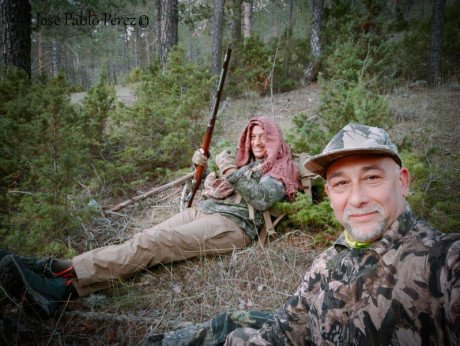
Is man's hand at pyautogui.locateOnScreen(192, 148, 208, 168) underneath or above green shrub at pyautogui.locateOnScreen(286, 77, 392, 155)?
underneath

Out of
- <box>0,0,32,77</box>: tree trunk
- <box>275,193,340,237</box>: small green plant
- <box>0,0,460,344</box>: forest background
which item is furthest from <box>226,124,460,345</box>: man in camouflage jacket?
<box>0,0,32,77</box>: tree trunk

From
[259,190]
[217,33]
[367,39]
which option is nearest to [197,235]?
[259,190]

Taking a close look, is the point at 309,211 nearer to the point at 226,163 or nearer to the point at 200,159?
the point at 226,163

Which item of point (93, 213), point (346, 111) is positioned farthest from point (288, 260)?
point (93, 213)

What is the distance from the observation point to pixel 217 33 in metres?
9.30

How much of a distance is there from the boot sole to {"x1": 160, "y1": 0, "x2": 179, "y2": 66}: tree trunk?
22.7 feet

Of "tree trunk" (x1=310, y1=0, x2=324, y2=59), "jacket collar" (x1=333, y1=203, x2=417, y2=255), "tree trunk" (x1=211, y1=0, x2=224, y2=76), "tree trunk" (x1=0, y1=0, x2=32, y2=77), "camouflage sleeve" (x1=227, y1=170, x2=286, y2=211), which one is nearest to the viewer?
"jacket collar" (x1=333, y1=203, x2=417, y2=255)

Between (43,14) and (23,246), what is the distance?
9.42 m

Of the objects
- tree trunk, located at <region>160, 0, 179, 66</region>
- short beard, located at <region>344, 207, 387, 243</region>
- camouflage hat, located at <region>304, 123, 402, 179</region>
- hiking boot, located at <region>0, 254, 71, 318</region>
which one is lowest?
hiking boot, located at <region>0, 254, 71, 318</region>

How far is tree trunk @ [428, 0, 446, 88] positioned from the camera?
29.9 feet

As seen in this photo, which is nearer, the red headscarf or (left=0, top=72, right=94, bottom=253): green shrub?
(left=0, top=72, right=94, bottom=253): green shrub

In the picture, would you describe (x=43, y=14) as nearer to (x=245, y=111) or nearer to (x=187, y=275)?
(x=245, y=111)

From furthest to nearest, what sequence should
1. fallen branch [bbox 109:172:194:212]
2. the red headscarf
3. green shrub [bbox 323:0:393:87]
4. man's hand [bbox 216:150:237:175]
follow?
green shrub [bbox 323:0:393:87] → fallen branch [bbox 109:172:194:212] → man's hand [bbox 216:150:237:175] → the red headscarf

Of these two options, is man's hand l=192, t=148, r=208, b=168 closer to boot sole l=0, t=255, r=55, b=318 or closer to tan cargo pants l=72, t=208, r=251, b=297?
tan cargo pants l=72, t=208, r=251, b=297
